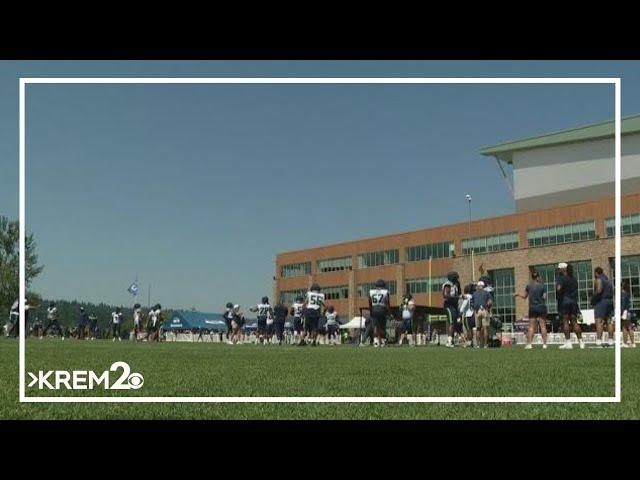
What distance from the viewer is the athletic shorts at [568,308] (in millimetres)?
17406

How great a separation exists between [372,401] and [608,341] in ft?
46.3

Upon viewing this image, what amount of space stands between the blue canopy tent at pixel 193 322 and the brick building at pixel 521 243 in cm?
217

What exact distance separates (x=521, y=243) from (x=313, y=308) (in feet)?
27.6

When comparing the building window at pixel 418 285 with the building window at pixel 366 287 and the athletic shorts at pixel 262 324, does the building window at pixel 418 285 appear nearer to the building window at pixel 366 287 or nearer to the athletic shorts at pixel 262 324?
the building window at pixel 366 287

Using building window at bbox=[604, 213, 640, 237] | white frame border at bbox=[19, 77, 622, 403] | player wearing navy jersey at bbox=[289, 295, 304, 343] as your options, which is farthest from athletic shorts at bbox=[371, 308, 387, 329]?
white frame border at bbox=[19, 77, 622, 403]

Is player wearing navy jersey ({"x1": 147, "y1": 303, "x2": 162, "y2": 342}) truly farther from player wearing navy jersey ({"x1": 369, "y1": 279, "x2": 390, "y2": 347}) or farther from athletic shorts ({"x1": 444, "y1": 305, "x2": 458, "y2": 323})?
athletic shorts ({"x1": 444, "y1": 305, "x2": 458, "y2": 323})

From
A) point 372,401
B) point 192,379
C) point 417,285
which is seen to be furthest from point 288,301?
point 372,401

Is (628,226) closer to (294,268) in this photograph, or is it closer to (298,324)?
(298,324)

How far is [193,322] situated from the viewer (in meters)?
23.0

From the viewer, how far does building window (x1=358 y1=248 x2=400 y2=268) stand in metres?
12.0
